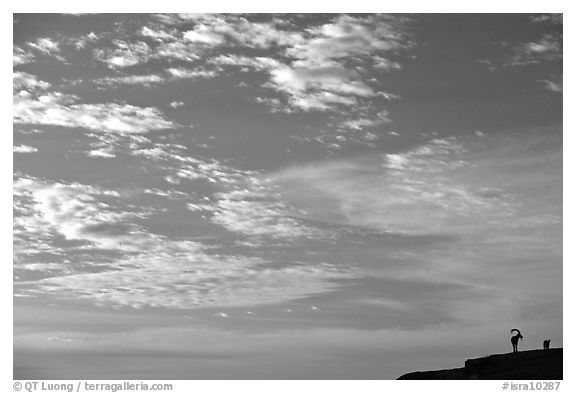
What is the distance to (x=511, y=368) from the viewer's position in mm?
47094

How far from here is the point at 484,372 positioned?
1873 inches

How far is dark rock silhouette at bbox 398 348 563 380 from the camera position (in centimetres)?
4478

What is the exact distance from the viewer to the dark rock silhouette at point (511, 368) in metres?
44.8
